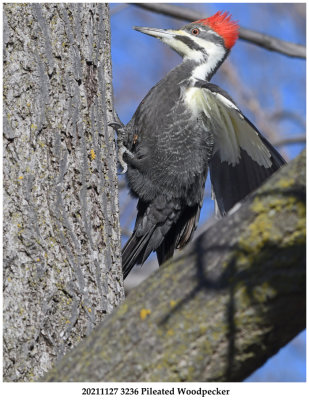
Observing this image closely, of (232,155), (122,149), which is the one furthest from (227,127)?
(122,149)

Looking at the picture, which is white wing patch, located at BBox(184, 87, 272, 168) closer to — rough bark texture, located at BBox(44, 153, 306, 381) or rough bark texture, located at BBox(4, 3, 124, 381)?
rough bark texture, located at BBox(4, 3, 124, 381)

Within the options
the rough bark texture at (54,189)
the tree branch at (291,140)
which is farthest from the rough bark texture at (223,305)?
the tree branch at (291,140)

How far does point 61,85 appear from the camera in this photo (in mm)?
2107

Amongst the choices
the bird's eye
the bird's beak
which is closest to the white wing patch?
the bird's beak

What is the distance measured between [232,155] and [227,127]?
0.19 meters

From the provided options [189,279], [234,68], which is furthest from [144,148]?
[234,68]

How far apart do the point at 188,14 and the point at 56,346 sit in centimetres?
247

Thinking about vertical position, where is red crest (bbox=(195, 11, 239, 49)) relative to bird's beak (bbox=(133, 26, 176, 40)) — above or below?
above

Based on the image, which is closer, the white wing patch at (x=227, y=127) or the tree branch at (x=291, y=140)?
the white wing patch at (x=227, y=127)

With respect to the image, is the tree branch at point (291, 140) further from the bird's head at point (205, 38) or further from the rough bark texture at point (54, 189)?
the rough bark texture at point (54, 189)

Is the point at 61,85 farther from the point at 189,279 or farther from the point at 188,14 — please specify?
the point at 188,14

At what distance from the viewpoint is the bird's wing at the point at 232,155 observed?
10.1 ft

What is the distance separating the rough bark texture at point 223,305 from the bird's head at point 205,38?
2.35 meters

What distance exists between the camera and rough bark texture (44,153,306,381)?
4.27ft
